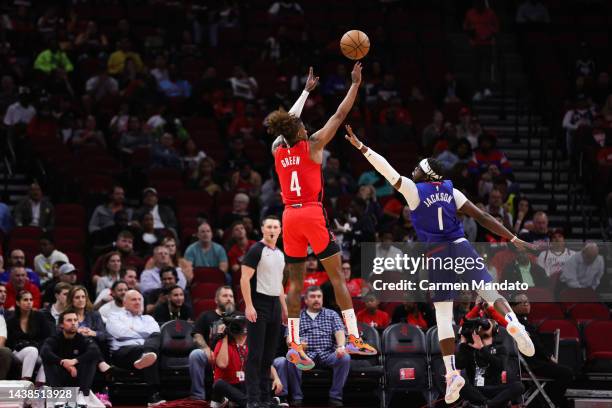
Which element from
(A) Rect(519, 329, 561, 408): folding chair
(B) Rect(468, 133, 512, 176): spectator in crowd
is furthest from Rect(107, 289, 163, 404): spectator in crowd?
(B) Rect(468, 133, 512, 176): spectator in crowd

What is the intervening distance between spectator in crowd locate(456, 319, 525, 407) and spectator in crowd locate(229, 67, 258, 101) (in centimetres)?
851

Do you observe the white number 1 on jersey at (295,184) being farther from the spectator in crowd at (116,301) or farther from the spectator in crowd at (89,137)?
the spectator in crowd at (89,137)

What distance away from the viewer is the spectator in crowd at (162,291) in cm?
1466

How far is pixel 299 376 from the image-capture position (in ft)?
44.9

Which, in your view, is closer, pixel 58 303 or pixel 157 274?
pixel 58 303

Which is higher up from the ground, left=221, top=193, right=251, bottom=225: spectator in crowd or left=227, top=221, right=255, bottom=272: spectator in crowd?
left=221, top=193, right=251, bottom=225: spectator in crowd

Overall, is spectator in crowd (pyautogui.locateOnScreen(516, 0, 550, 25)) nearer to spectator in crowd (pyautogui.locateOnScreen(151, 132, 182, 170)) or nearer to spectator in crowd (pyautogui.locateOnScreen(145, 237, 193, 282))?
spectator in crowd (pyautogui.locateOnScreen(151, 132, 182, 170))

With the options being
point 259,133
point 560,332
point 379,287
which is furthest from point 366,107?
point 560,332

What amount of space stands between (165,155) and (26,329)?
220 inches

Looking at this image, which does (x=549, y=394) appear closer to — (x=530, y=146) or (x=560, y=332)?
(x=560, y=332)

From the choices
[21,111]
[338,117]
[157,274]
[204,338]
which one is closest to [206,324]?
[204,338]

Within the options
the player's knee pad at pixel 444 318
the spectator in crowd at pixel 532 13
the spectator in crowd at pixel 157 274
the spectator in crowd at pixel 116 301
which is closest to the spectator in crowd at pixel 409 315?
the spectator in crowd at pixel 157 274

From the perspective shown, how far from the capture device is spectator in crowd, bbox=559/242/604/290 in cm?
1587

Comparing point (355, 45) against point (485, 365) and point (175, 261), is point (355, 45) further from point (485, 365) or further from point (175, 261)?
point (175, 261)
